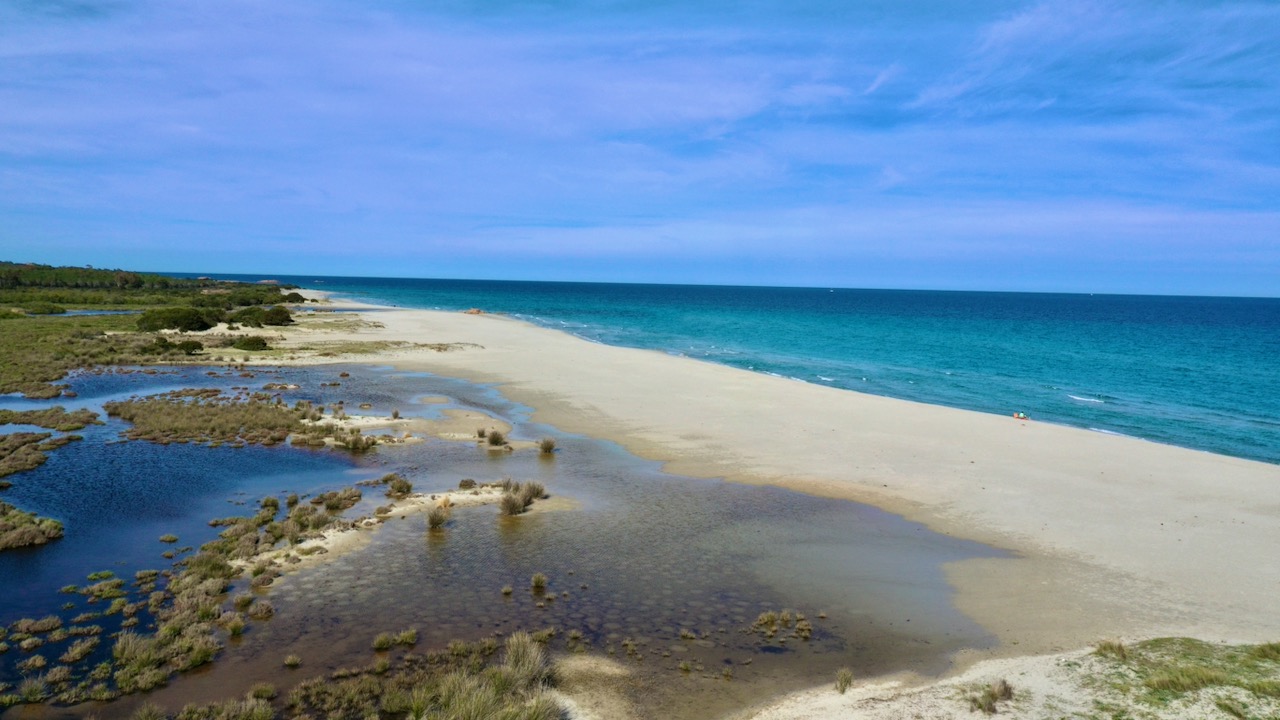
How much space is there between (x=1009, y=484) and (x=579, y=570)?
15.6 m

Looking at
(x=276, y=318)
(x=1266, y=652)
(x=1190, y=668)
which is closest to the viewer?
(x=1190, y=668)

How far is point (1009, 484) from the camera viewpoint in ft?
76.2

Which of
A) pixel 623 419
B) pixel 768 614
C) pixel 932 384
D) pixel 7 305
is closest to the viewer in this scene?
pixel 768 614

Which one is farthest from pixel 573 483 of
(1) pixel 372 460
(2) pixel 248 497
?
(2) pixel 248 497

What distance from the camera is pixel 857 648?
41.1 feet

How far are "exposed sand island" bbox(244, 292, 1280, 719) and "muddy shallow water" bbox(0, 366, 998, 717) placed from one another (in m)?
1.16

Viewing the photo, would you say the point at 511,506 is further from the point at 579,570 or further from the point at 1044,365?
the point at 1044,365

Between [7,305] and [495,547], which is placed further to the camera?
[7,305]

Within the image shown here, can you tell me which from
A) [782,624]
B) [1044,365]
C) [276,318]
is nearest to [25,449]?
[782,624]

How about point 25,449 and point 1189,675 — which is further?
point 25,449

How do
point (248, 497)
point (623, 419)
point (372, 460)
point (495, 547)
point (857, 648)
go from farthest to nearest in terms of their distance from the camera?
point (623, 419)
point (372, 460)
point (248, 497)
point (495, 547)
point (857, 648)

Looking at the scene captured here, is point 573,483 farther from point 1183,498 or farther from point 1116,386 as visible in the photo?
point 1116,386

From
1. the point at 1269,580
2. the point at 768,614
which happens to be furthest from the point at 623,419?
the point at 1269,580

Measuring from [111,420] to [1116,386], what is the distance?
58.4 metres
